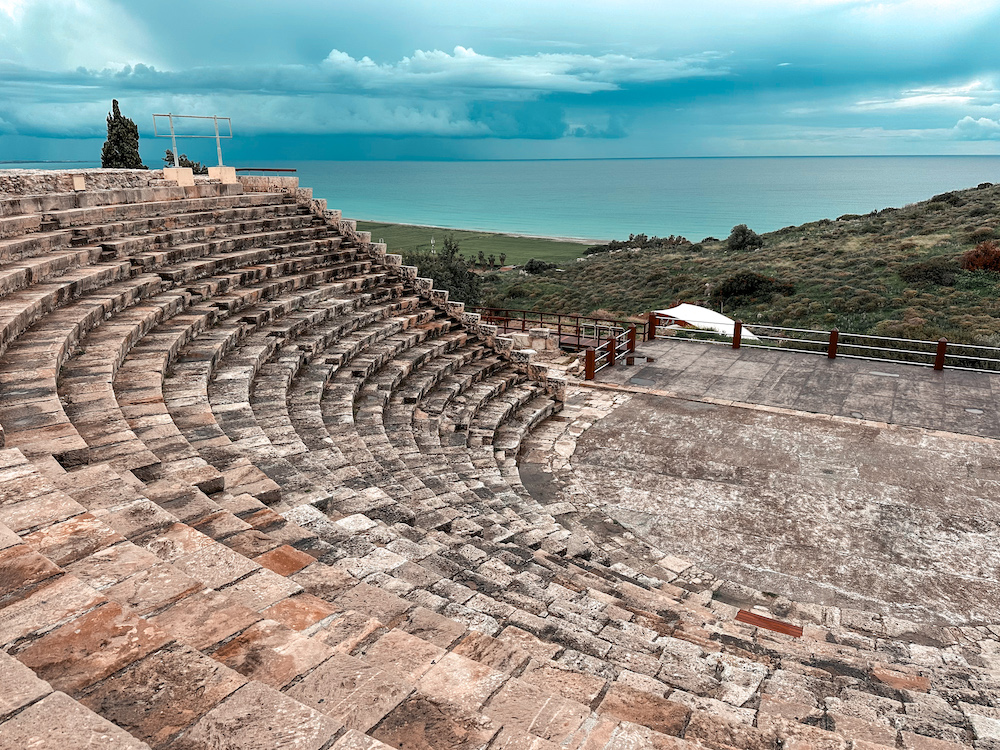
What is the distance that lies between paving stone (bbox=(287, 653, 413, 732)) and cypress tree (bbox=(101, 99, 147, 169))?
99.1 ft

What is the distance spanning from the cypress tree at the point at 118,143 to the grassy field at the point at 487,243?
39294 millimetres

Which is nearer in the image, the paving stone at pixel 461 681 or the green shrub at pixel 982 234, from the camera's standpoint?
the paving stone at pixel 461 681

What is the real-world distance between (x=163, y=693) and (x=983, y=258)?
3242cm

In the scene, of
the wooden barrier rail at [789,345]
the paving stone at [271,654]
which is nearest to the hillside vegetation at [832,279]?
the wooden barrier rail at [789,345]

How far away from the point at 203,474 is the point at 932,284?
2880 centimetres

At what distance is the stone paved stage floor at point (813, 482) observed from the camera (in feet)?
26.9

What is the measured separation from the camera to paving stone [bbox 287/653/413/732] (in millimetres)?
2984

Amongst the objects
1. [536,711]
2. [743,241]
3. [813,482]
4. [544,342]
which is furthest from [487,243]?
[536,711]

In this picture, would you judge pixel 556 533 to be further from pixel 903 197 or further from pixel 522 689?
pixel 903 197

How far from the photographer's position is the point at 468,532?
6.98m

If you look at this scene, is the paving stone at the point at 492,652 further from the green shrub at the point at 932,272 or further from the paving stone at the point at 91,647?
the green shrub at the point at 932,272

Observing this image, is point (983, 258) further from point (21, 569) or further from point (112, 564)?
point (21, 569)

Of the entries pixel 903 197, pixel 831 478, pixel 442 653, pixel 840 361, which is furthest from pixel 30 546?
pixel 903 197

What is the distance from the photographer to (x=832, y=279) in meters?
29.9
